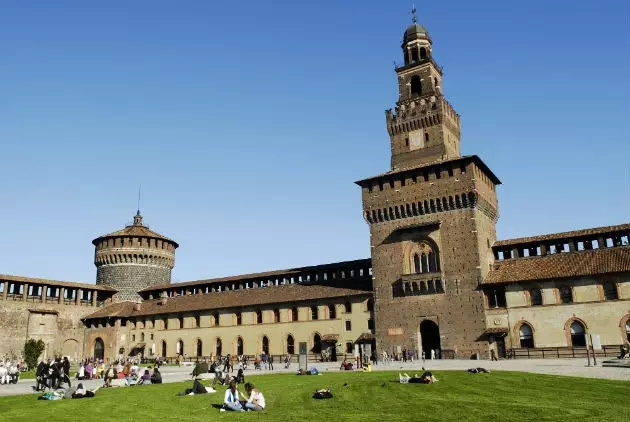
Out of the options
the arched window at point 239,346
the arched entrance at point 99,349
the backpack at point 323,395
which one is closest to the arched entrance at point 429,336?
the arched window at point 239,346

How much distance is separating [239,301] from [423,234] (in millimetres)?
23636

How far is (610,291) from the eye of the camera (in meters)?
41.7

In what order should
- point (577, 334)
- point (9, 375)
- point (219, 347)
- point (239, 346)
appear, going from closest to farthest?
point (9, 375) → point (577, 334) → point (239, 346) → point (219, 347)

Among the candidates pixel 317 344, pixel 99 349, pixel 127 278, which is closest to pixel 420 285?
pixel 317 344

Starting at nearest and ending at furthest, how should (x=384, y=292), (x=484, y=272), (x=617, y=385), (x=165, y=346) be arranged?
1. (x=617, y=385)
2. (x=484, y=272)
3. (x=384, y=292)
4. (x=165, y=346)

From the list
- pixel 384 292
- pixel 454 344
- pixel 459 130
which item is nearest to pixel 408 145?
pixel 459 130

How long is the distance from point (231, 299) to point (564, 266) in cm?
3592

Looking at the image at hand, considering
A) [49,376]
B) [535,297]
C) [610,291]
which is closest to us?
[49,376]

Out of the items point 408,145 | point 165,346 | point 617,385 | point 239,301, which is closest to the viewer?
point 617,385

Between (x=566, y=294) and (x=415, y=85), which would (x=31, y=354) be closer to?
(x=415, y=85)

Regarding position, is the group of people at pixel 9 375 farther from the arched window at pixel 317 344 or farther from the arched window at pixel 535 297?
the arched window at pixel 535 297

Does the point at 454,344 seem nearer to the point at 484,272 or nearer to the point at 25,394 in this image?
the point at 484,272

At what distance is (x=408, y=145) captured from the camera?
5581cm

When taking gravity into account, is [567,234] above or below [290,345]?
above
